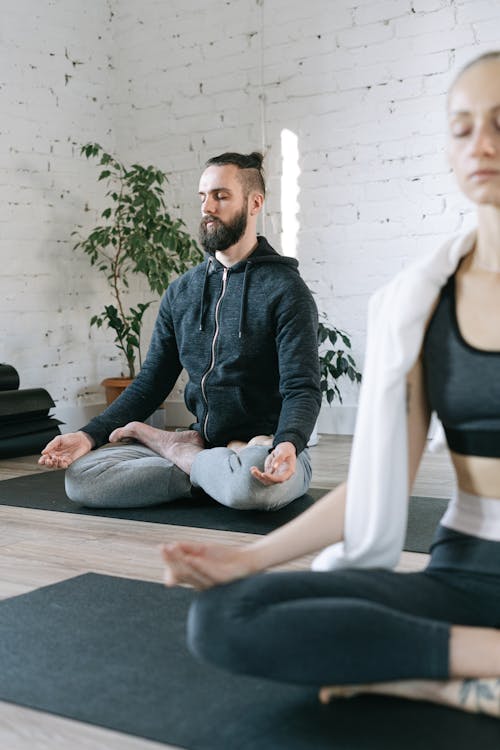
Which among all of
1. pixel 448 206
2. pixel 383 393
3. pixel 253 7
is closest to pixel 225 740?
pixel 383 393

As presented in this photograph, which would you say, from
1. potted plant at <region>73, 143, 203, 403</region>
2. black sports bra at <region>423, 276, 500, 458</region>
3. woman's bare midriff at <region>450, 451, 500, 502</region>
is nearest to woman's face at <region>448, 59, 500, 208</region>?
black sports bra at <region>423, 276, 500, 458</region>

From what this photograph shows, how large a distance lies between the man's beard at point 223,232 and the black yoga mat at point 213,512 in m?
0.81

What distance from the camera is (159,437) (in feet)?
10.2

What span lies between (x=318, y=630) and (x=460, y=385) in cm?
38

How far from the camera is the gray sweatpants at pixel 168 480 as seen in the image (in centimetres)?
273

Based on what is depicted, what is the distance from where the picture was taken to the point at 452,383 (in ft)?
4.21

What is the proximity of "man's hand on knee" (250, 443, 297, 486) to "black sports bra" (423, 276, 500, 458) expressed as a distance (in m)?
1.12

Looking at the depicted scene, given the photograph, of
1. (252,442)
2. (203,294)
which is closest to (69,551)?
(252,442)

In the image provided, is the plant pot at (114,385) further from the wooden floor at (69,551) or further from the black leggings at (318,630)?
the black leggings at (318,630)

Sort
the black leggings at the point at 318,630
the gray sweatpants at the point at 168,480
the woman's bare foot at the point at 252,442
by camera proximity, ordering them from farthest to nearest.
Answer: the woman's bare foot at the point at 252,442 < the gray sweatpants at the point at 168,480 < the black leggings at the point at 318,630

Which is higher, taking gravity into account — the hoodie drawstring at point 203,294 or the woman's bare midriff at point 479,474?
the hoodie drawstring at point 203,294

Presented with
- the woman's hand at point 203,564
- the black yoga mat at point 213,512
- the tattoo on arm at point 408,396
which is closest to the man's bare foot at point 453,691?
the woman's hand at point 203,564

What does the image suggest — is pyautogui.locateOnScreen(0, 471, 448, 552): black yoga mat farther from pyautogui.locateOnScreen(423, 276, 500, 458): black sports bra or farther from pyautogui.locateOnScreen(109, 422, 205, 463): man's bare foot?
pyautogui.locateOnScreen(423, 276, 500, 458): black sports bra

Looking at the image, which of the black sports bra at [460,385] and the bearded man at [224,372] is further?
the bearded man at [224,372]
